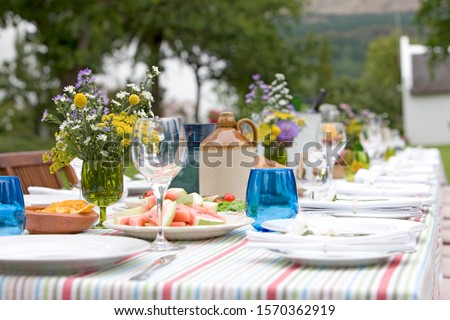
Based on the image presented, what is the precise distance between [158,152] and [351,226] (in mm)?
449

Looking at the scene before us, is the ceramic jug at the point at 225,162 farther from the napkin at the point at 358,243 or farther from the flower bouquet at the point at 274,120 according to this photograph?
the napkin at the point at 358,243

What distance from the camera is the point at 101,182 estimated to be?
6.51 ft

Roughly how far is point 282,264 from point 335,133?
1727 mm

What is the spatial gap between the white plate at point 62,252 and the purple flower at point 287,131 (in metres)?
1.72

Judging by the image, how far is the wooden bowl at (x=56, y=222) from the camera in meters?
1.79

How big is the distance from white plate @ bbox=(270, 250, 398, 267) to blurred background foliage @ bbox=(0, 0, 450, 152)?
44.3ft

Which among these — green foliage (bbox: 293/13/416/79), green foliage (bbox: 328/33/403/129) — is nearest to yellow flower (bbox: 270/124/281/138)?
green foliage (bbox: 328/33/403/129)

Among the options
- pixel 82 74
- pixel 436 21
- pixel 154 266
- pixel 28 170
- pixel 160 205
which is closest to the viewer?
pixel 154 266

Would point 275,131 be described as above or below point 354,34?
below

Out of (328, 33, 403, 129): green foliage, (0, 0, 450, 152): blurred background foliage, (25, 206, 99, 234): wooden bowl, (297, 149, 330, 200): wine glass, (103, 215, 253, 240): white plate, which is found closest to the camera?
(103, 215, 253, 240): white plate

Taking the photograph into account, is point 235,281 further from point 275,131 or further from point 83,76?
point 275,131

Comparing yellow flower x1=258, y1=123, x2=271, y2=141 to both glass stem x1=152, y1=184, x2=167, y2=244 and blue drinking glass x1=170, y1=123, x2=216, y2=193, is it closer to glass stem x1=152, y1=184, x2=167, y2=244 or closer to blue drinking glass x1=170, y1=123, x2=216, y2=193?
blue drinking glass x1=170, y1=123, x2=216, y2=193

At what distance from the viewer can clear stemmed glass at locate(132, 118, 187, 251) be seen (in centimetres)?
157

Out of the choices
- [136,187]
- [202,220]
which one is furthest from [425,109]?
[202,220]
